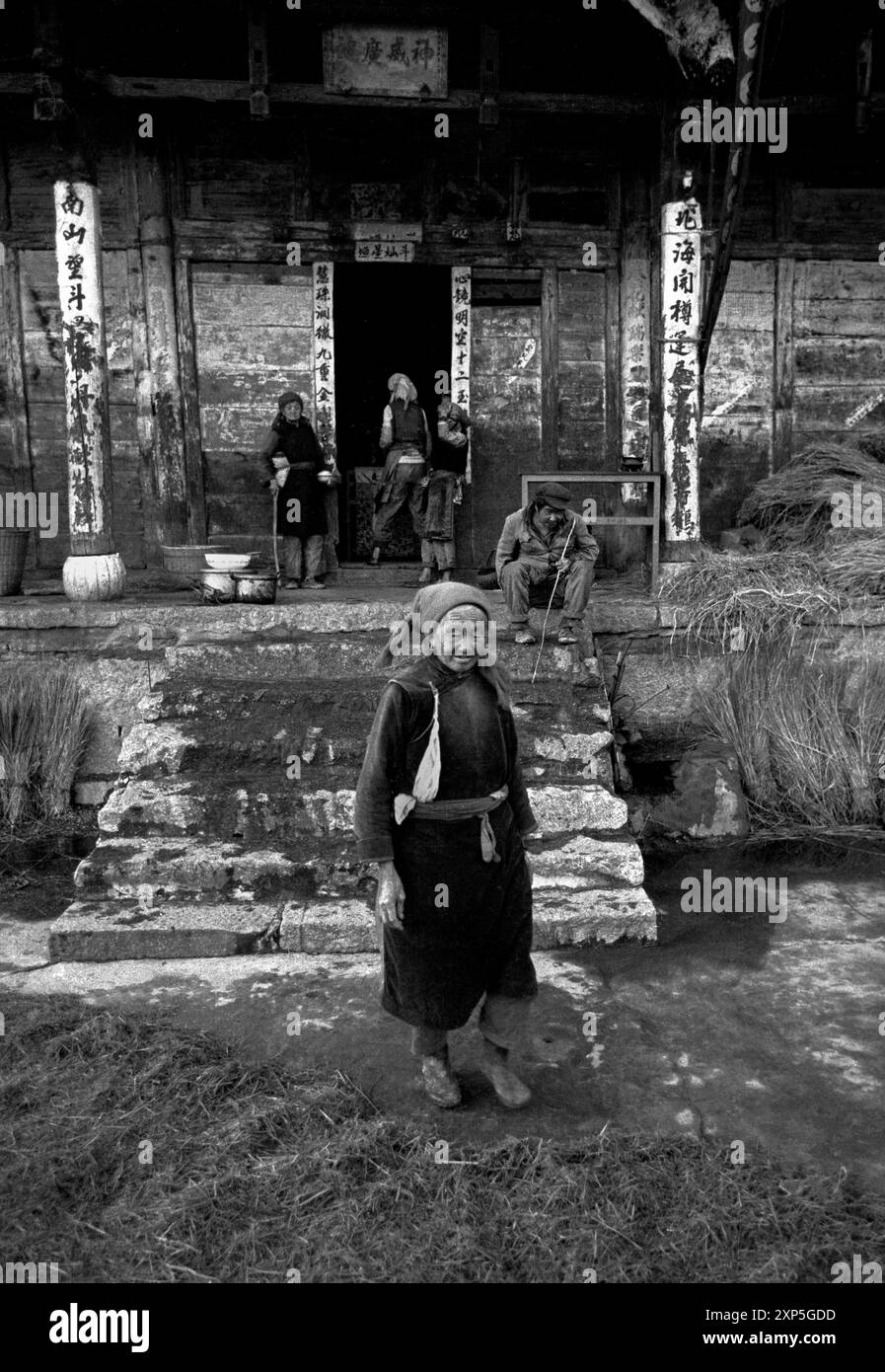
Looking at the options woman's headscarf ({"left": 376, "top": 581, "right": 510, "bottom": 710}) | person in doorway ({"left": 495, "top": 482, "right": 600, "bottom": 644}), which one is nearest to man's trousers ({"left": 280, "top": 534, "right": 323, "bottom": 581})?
person in doorway ({"left": 495, "top": 482, "right": 600, "bottom": 644})

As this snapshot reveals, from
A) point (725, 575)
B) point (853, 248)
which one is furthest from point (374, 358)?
point (725, 575)

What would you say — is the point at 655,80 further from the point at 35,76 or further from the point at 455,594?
the point at 455,594

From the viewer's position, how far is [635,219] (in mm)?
9312

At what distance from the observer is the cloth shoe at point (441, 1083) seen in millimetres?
3516

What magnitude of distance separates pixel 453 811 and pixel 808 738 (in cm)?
364

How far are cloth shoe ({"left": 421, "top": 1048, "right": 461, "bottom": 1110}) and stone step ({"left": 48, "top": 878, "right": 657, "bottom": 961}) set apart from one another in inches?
51.4

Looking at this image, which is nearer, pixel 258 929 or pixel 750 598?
pixel 258 929

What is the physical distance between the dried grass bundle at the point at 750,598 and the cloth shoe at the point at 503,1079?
165 inches

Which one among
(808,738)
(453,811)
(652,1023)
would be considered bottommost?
(652,1023)

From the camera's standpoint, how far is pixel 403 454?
931 cm

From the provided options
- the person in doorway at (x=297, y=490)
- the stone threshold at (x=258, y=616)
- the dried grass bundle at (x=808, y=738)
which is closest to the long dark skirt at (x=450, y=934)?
the dried grass bundle at (x=808, y=738)

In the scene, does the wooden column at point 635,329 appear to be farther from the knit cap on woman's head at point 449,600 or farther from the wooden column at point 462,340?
the knit cap on woman's head at point 449,600
